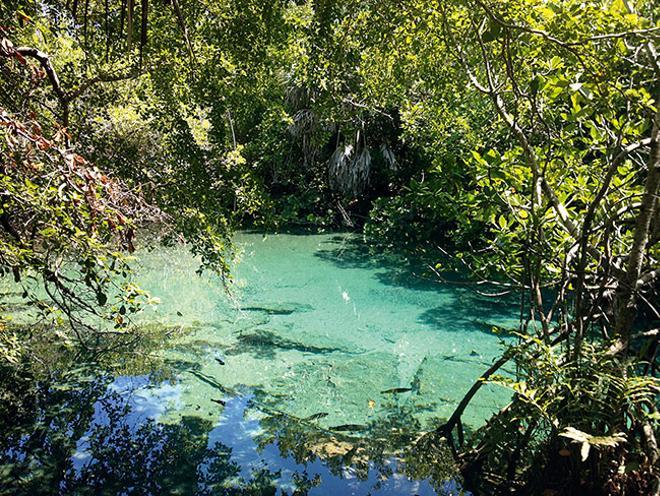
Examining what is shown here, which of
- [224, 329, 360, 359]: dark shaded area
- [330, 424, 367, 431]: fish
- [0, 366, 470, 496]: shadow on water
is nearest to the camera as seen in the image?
[0, 366, 470, 496]: shadow on water

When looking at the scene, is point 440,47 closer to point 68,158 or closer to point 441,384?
point 68,158

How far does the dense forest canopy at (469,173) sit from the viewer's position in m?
2.03

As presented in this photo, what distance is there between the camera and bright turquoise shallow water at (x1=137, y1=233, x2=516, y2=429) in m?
4.34

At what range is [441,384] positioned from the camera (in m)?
4.61

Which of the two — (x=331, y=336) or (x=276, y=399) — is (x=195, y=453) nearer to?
(x=276, y=399)

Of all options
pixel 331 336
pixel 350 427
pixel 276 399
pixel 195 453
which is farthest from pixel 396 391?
pixel 195 453

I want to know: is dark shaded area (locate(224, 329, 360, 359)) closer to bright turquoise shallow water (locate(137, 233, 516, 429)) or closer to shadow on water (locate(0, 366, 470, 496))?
bright turquoise shallow water (locate(137, 233, 516, 429))

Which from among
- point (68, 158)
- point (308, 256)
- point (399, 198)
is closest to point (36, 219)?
point (68, 158)

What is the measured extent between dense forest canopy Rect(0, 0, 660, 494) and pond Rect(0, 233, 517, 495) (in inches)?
17.3

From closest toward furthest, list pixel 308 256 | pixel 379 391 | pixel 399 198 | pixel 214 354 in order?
pixel 379 391 → pixel 214 354 → pixel 308 256 → pixel 399 198

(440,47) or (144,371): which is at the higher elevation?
(440,47)

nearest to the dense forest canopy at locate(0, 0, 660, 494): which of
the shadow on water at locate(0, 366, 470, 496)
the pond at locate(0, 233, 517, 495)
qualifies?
the shadow on water at locate(0, 366, 470, 496)

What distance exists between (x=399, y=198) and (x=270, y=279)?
10.5 ft

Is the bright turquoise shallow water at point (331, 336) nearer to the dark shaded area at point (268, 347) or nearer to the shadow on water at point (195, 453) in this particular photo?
the dark shaded area at point (268, 347)
